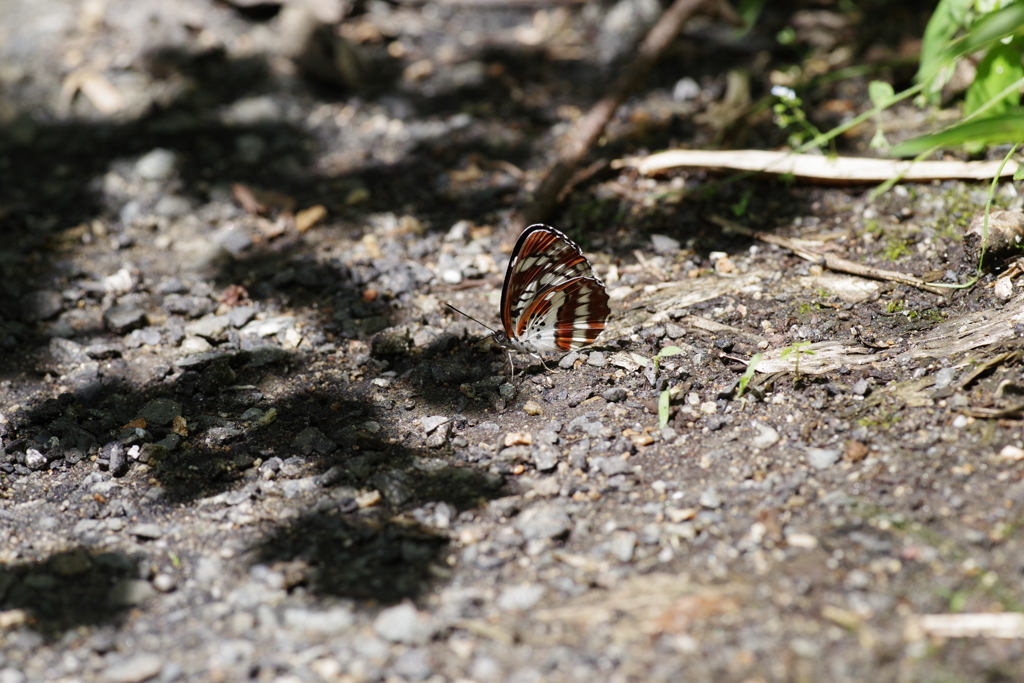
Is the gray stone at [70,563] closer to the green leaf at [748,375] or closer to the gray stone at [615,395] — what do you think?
the gray stone at [615,395]

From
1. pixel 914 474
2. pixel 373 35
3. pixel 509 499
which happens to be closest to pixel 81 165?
pixel 373 35

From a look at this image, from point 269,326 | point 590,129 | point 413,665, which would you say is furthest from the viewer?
point 590,129

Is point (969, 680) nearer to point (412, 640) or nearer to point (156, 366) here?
point (412, 640)

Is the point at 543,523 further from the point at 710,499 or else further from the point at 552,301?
the point at 552,301

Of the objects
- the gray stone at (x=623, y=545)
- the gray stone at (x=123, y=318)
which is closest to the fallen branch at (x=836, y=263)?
the gray stone at (x=623, y=545)

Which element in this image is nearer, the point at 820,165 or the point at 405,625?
the point at 405,625

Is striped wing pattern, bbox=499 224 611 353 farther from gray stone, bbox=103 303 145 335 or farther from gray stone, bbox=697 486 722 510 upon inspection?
gray stone, bbox=103 303 145 335

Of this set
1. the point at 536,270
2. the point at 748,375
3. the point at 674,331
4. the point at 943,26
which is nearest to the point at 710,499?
the point at 748,375
